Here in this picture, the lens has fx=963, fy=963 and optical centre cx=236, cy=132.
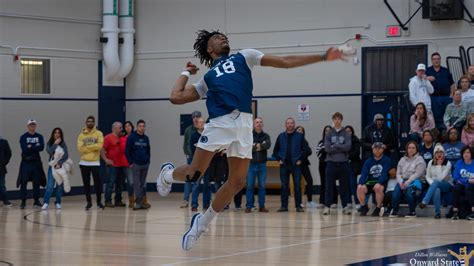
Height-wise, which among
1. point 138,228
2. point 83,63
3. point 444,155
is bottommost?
point 138,228

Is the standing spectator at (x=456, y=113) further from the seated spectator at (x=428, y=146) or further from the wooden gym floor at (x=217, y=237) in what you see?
Result: the wooden gym floor at (x=217, y=237)

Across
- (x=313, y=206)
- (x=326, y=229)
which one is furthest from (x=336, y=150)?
(x=326, y=229)

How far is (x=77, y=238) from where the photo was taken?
49.8 ft

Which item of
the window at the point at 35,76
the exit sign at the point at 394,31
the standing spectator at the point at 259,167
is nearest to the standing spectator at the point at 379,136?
the standing spectator at the point at 259,167

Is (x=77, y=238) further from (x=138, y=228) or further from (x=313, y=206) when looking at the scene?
(x=313, y=206)

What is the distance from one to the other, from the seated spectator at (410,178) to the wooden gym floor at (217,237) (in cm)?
54

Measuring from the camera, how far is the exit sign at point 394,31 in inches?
969

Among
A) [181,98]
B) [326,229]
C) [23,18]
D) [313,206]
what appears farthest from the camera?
[23,18]

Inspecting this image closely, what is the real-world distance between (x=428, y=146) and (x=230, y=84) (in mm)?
9998

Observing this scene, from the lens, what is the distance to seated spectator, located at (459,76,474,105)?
20.5m

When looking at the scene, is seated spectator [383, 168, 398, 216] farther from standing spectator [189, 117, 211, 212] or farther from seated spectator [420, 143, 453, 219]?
standing spectator [189, 117, 211, 212]

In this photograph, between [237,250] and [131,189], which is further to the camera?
[131,189]

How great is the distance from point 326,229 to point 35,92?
1224 cm

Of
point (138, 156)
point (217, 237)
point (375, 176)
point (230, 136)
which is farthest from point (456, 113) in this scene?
point (230, 136)
